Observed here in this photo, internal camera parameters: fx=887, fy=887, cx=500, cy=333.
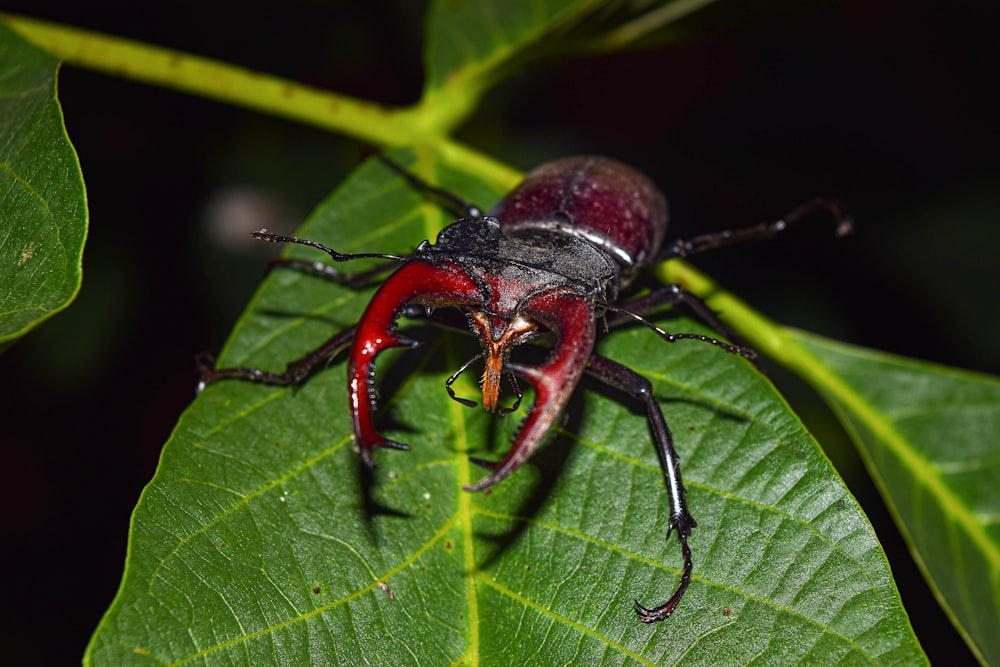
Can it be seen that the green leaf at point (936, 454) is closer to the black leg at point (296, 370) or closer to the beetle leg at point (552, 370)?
the beetle leg at point (552, 370)

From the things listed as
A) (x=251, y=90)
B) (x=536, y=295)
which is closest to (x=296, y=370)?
(x=536, y=295)

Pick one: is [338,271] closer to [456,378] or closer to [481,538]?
[456,378]

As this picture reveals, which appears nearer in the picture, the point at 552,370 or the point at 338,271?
the point at 552,370

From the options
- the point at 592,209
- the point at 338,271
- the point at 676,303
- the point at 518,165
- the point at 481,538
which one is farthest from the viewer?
the point at 518,165

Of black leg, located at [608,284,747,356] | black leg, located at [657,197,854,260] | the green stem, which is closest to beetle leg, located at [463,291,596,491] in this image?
black leg, located at [608,284,747,356]

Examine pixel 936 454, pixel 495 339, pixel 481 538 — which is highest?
pixel 936 454

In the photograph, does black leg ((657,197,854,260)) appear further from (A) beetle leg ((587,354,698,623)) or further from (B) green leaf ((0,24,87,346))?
(B) green leaf ((0,24,87,346))
